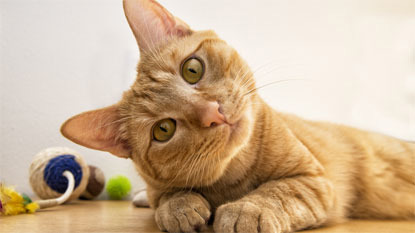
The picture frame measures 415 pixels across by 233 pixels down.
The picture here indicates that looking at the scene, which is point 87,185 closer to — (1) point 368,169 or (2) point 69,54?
(2) point 69,54

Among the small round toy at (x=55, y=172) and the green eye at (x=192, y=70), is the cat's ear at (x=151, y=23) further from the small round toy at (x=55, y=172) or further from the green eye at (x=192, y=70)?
the small round toy at (x=55, y=172)

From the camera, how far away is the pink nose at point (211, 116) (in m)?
1.27

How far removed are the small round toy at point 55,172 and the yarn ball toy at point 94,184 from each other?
10.4 inches

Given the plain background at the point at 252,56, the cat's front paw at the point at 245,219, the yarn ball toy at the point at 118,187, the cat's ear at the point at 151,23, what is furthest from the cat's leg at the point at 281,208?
the yarn ball toy at the point at 118,187

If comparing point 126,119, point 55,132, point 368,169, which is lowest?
point 368,169

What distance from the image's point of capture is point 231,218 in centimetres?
122

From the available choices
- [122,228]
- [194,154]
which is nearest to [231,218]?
[194,154]

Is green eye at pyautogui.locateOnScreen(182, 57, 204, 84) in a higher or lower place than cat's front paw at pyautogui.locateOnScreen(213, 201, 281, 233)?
higher

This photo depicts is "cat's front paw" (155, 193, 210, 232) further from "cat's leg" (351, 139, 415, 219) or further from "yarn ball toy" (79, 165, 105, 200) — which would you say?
"yarn ball toy" (79, 165, 105, 200)

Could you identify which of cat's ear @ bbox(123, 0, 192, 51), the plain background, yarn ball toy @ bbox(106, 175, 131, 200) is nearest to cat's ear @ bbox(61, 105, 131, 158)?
cat's ear @ bbox(123, 0, 192, 51)

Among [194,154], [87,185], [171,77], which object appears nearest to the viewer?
[194,154]

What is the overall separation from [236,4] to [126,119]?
3.51ft

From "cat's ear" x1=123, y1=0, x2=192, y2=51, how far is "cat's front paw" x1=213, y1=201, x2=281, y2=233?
88 centimetres

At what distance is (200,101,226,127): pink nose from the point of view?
127 centimetres
